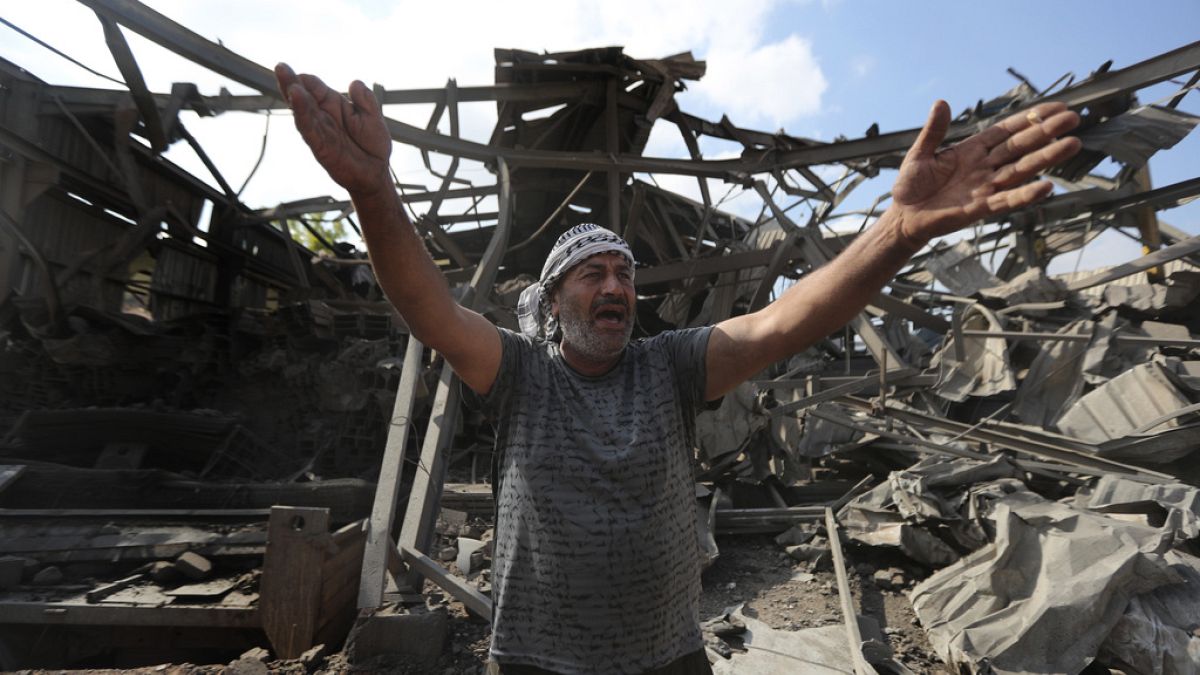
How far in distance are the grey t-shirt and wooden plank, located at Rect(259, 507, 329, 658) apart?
1.86 metres

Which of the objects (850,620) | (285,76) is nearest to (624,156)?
(850,620)

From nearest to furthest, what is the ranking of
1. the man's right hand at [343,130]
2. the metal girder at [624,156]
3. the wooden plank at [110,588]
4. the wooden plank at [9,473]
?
the man's right hand at [343,130], the wooden plank at [110,588], the metal girder at [624,156], the wooden plank at [9,473]

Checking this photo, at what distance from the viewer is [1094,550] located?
10.4 ft

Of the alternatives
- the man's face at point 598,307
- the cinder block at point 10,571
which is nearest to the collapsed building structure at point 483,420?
the cinder block at point 10,571

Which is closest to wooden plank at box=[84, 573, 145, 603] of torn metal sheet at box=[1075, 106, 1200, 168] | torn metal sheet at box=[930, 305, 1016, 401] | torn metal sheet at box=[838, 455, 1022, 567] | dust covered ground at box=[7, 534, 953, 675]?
dust covered ground at box=[7, 534, 953, 675]

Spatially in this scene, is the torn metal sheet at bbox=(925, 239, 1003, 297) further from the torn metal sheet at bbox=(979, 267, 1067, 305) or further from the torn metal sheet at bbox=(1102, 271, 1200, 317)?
the torn metal sheet at bbox=(1102, 271, 1200, 317)

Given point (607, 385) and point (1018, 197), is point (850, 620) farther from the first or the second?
point (1018, 197)

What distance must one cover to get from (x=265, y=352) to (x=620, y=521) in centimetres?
664

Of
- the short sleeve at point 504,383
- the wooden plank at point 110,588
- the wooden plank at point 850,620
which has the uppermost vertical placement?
the short sleeve at point 504,383

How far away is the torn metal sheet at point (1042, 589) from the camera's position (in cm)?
292

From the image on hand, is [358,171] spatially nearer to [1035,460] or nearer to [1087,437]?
[1035,460]

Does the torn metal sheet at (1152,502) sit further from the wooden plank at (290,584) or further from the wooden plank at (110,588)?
the wooden plank at (110,588)

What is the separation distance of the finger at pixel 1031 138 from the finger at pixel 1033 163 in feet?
0.05

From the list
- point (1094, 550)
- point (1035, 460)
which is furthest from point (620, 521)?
point (1035, 460)
